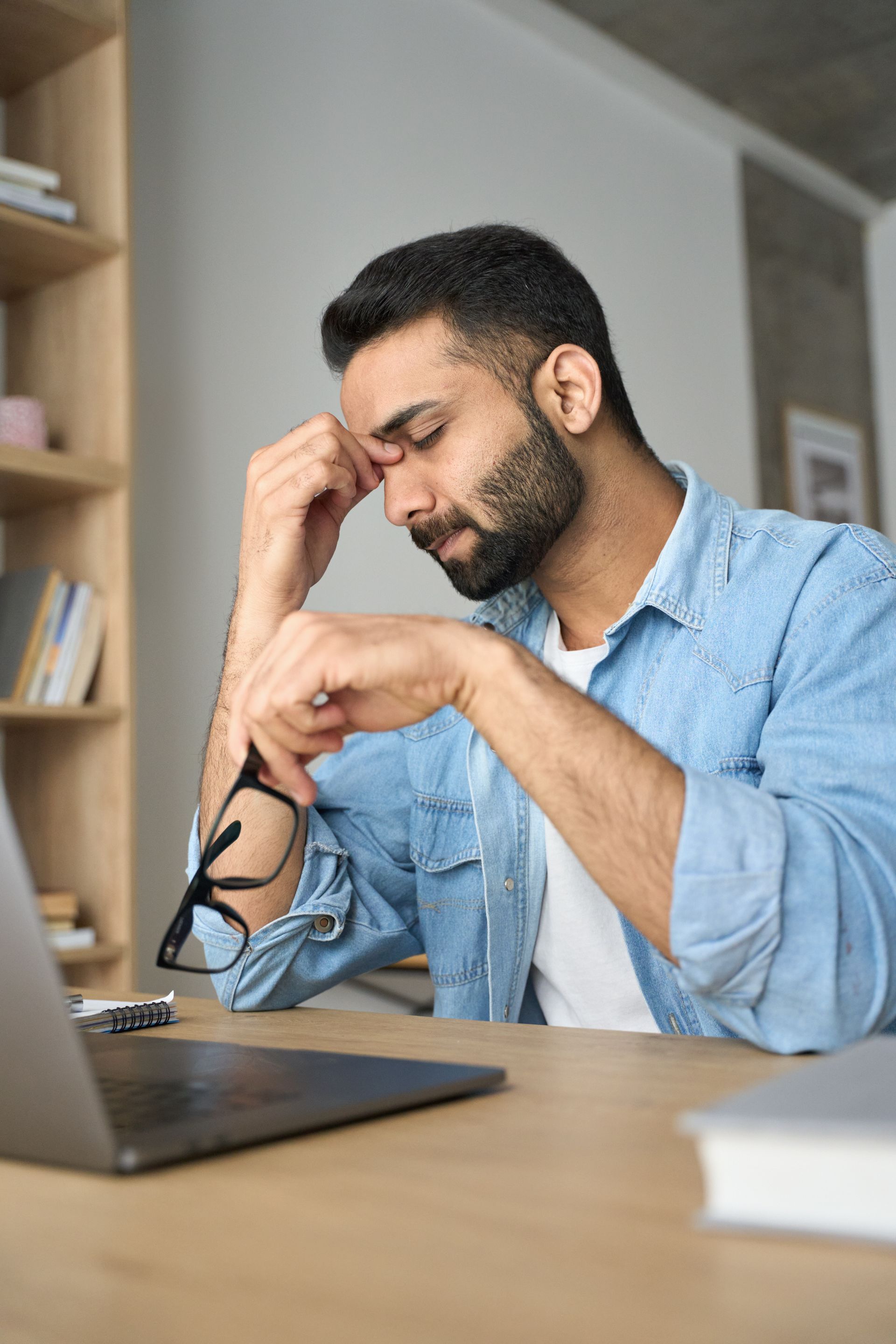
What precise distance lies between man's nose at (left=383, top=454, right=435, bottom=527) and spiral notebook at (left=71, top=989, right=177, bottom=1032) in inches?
24.8

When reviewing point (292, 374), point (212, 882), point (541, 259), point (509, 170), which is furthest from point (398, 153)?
point (212, 882)

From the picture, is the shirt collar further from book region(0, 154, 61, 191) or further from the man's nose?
book region(0, 154, 61, 191)

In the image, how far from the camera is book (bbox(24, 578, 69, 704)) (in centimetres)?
218

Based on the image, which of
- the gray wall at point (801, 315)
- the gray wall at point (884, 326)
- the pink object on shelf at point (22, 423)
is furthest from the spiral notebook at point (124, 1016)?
the gray wall at point (884, 326)

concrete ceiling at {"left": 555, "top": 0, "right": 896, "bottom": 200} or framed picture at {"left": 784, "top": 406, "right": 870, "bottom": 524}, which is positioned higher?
concrete ceiling at {"left": 555, "top": 0, "right": 896, "bottom": 200}

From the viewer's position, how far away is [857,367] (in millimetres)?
5105

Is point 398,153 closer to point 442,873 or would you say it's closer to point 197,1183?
point 442,873

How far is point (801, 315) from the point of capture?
4.77 m

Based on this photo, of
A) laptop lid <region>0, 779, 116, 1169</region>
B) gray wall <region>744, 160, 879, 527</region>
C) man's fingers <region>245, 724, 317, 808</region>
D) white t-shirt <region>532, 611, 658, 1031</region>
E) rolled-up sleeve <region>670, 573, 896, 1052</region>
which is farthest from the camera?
gray wall <region>744, 160, 879, 527</region>

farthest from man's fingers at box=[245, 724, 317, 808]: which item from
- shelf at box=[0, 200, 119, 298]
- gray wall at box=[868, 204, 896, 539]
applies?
gray wall at box=[868, 204, 896, 539]

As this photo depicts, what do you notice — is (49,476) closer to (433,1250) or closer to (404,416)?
(404,416)

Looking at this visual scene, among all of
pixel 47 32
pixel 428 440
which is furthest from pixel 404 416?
pixel 47 32

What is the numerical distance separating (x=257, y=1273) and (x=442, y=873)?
910 millimetres

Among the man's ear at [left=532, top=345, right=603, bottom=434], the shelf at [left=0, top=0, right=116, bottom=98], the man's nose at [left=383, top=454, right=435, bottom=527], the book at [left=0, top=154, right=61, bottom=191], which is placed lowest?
the man's nose at [left=383, top=454, right=435, bottom=527]
